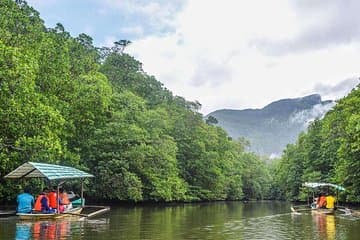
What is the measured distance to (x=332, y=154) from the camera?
5506 centimetres

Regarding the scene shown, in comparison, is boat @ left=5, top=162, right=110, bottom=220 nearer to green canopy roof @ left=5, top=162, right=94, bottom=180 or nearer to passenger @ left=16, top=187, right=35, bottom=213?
green canopy roof @ left=5, top=162, right=94, bottom=180

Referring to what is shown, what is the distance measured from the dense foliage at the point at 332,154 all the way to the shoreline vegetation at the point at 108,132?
0.12 m

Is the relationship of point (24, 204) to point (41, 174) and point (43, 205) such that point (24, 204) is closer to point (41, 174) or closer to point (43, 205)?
point (43, 205)

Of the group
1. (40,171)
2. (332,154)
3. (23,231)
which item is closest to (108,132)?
(40,171)

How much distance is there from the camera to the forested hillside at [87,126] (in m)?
26.4

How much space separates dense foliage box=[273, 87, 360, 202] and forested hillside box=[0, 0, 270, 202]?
216 cm

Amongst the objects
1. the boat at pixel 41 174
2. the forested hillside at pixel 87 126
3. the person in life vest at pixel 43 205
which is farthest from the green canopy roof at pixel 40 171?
the forested hillside at pixel 87 126

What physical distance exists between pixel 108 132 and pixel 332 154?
2616 cm

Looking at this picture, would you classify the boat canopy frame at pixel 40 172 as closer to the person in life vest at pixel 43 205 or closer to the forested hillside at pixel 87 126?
the person in life vest at pixel 43 205

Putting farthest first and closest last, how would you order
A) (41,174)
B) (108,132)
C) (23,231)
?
1. (108,132)
2. (41,174)
3. (23,231)

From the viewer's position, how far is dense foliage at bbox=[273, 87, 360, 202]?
40.6 meters

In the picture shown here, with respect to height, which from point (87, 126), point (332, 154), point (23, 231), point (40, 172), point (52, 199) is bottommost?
point (23, 231)

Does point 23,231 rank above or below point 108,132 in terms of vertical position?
below

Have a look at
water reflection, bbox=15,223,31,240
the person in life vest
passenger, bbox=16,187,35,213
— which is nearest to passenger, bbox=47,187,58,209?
the person in life vest
